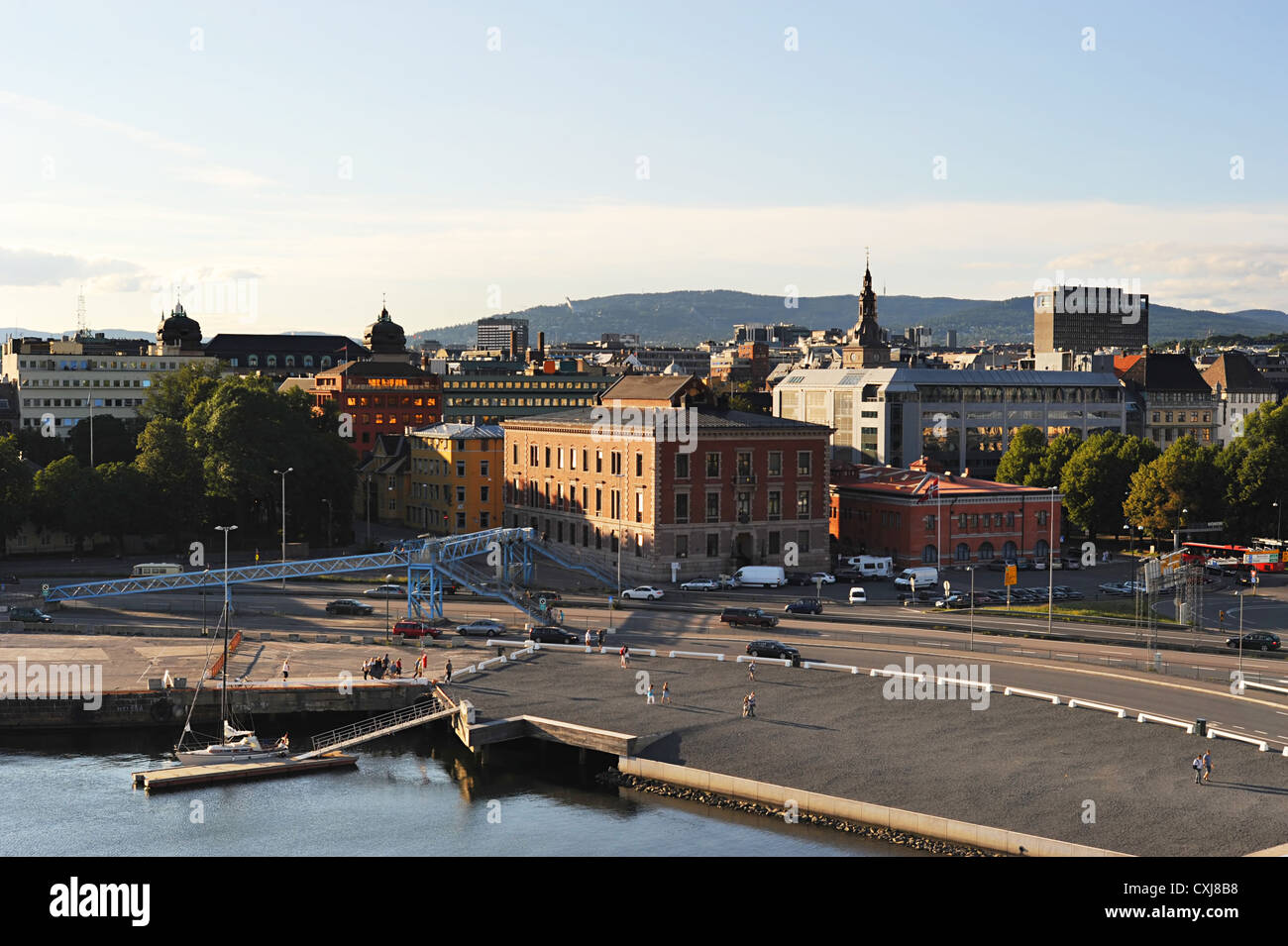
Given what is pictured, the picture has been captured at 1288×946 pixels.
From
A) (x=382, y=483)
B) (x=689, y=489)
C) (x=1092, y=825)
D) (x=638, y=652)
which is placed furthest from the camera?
(x=382, y=483)

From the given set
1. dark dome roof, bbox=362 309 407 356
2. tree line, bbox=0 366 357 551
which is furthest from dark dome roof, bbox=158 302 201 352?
tree line, bbox=0 366 357 551

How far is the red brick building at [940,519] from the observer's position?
10775 cm

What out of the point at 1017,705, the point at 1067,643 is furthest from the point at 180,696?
the point at 1067,643

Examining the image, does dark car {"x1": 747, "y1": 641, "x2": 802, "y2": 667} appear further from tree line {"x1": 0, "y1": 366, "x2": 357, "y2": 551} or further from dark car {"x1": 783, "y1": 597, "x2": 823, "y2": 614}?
tree line {"x1": 0, "y1": 366, "x2": 357, "y2": 551}

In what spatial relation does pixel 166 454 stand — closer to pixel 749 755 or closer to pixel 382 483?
pixel 382 483

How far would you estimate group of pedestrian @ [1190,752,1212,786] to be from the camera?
51.2m

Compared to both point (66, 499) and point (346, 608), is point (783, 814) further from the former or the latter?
point (66, 499)

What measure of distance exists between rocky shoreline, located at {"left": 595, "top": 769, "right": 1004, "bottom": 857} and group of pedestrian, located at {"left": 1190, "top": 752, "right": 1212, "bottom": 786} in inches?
402

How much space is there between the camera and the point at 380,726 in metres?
65.6

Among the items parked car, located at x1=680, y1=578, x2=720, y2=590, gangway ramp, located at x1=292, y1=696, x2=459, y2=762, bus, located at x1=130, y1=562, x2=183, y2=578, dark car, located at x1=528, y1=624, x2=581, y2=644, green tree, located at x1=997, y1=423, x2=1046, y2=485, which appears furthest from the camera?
green tree, located at x1=997, y1=423, x2=1046, y2=485

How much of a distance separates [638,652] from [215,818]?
26990 mm

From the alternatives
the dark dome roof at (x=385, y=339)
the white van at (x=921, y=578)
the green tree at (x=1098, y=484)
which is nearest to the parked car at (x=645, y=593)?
the white van at (x=921, y=578)

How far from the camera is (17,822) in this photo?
170ft

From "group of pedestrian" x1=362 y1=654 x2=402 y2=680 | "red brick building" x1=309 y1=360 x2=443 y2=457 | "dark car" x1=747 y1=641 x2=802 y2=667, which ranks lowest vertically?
"group of pedestrian" x1=362 y1=654 x2=402 y2=680
